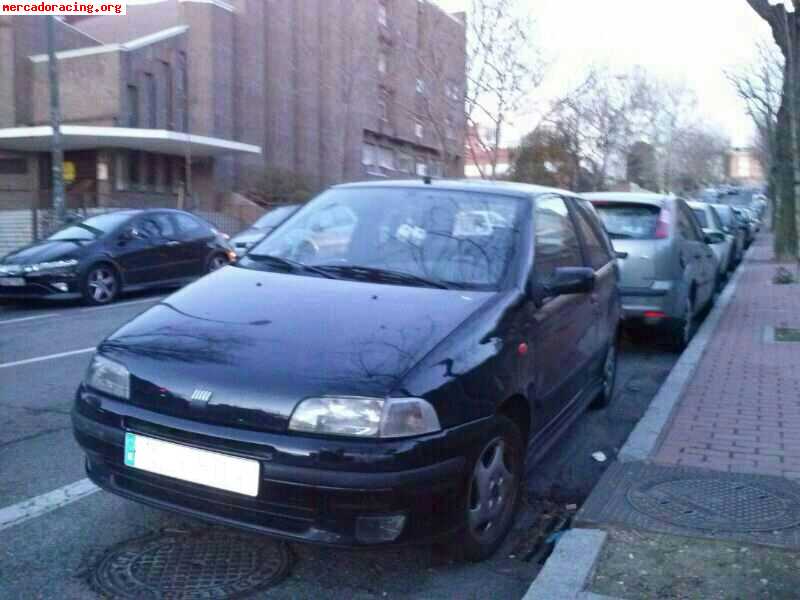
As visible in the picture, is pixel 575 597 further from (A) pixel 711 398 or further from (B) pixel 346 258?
(A) pixel 711 398

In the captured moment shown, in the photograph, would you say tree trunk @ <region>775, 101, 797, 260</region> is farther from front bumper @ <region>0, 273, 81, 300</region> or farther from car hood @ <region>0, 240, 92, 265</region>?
front bumper @ <region>0, 273, 81, 300</region>

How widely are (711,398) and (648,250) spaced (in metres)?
2.32

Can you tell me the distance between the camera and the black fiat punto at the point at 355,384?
11.5ft

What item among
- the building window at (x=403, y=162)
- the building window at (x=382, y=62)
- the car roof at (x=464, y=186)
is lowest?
the car roof at (x=464, y=186)

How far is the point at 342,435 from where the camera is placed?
11.4 feet

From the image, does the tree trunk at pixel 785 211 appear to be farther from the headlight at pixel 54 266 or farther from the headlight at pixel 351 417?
the headlight at pixel 351 417

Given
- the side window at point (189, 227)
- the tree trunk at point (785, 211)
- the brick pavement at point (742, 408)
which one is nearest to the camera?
the brick pavement at point (742, 408)

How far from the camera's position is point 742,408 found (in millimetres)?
6738

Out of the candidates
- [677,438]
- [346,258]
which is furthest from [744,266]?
[346,258]

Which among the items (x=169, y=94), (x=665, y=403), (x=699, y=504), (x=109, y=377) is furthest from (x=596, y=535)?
(x=169, y=94)

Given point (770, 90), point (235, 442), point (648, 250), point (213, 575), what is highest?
point (770, 90)

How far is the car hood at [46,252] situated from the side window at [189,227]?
1912mm

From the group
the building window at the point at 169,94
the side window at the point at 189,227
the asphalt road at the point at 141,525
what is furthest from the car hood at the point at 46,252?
the building window at the point at 169,94

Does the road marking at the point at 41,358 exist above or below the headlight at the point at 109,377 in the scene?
below
